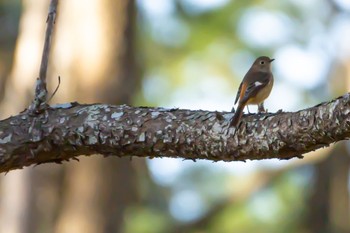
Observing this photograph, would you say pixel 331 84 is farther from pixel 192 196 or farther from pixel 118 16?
pixel 192 196

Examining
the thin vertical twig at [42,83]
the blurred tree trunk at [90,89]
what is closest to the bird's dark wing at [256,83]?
the thin vertical twig at [42,83]

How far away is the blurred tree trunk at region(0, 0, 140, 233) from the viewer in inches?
287

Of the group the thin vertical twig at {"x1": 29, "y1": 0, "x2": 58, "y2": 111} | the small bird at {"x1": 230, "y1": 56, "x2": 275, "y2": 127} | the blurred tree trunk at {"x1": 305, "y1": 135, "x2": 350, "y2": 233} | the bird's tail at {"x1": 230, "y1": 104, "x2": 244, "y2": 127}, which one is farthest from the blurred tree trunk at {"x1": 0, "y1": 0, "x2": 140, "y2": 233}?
the bird's tail at {"x1": 230, "y1": 104, "x2": 244, "y2": 127}

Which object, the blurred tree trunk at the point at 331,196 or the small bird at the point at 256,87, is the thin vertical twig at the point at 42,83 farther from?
the blurred tree trunk at the point at 331,196

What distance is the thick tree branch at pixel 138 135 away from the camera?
272 centimetres

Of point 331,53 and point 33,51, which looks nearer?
point 33,51

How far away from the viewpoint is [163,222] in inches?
426

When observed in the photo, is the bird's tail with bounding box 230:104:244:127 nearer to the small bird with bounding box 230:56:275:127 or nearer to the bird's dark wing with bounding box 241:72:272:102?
the small bird with bounding box 230:56:275:127

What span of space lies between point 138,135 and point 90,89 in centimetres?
454

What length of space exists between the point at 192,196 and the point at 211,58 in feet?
7.15

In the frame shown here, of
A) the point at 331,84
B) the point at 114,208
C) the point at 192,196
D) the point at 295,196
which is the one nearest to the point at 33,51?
the point at 114,208

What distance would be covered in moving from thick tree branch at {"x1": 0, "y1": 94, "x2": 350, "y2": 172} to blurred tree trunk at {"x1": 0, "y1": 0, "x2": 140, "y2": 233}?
13.9 feet

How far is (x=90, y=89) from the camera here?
24.2ft

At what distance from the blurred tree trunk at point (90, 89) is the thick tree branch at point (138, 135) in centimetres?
423
